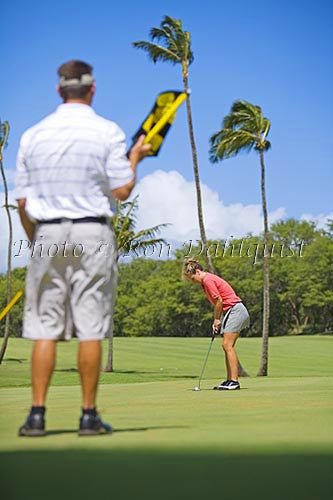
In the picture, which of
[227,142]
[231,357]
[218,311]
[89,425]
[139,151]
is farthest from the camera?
[227,142]

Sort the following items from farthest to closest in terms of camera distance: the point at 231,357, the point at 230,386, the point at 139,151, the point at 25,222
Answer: the point at 231,357, the point at 230,386, the point at 139,151, the point at 25,222

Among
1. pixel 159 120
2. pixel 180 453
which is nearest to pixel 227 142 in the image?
pixel 159 120

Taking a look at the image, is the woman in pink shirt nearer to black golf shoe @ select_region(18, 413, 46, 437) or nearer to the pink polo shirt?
the pink polo shirt

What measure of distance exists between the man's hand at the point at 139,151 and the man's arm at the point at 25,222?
2.20 ft

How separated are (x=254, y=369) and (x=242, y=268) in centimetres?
5045

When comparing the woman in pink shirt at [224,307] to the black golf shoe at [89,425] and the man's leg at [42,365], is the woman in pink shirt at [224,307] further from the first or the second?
the black golf shoe at [89,425]

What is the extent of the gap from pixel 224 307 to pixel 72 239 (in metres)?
7.56

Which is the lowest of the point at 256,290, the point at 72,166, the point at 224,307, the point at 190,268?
the point at 224,307

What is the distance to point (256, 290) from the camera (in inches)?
3246

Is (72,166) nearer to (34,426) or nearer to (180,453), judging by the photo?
(34,426)

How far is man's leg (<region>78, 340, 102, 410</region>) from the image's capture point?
454cm

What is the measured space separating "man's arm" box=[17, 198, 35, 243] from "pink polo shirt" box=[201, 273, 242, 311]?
7.04 metres

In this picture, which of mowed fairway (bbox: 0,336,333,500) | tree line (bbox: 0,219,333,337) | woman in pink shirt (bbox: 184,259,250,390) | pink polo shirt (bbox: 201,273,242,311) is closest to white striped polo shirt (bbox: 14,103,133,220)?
mowed fairway (bbox: 0,336,333,500)

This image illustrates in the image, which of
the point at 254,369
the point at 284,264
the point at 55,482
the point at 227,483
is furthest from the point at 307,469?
the point at 284,264
